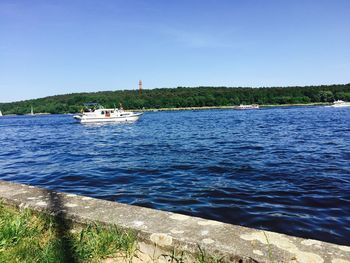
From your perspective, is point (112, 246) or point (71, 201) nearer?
point (112, 246)

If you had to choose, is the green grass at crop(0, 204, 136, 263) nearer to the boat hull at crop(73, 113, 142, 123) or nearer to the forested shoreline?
the boat hull at crop(73, 113, 142, 123)

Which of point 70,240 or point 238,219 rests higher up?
point 70,240

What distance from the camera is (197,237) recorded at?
3232 mm

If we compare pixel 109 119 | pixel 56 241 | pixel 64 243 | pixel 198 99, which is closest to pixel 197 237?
pixel 64 243

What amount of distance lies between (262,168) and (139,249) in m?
9.52

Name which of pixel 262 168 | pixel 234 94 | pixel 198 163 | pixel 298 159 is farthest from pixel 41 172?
pixel 234 94

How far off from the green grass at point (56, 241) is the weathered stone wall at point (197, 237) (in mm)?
139

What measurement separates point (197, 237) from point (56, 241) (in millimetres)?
1526

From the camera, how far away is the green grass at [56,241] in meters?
3.20

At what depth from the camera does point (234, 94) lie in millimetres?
181000

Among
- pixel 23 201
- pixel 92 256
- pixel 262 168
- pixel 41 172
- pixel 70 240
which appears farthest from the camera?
pixel 41 172

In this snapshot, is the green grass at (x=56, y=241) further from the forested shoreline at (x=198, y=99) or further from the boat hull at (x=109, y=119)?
the forested shoreline at (x=198, y=99)

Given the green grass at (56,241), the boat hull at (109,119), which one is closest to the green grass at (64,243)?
the green grass at (56,241)

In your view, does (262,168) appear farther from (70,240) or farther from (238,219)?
(70,240)
